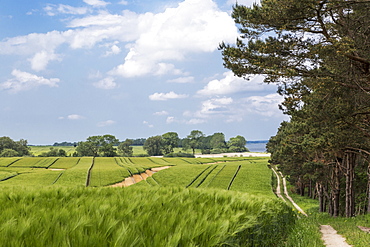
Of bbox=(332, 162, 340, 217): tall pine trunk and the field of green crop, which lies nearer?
the field of green crop

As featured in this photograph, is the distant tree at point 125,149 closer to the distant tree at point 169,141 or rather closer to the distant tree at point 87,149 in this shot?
the distant tree at point 169,141

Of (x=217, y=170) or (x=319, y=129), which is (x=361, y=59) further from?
(x=217, y=170)

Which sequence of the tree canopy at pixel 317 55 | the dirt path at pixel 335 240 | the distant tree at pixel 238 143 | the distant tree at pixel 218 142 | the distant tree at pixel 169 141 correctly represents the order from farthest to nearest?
the distant tree at pixel 218 142 < the distant tree at pixel 238 143 < the distant tree at pixel 169 141 < the tree canopy at pixel 317 55 < the dirt path at pixel 335 240

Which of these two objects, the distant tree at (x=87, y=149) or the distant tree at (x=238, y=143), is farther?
the distant tree at (x=238, y=143)

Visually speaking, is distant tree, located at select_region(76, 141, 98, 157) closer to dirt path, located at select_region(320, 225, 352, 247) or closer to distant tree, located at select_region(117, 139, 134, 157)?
distant tree, located at select_region(117, 139, 134, 157)

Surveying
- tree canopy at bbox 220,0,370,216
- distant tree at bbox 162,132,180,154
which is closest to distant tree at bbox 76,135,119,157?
distant tree at bbox 162,132,180,154

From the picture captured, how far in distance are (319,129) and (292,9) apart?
34.9 ft

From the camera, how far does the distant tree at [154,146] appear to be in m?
158

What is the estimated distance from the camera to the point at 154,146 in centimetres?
15862

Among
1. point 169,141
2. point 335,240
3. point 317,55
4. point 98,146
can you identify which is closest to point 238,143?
point 169,141

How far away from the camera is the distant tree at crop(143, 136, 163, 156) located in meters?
158

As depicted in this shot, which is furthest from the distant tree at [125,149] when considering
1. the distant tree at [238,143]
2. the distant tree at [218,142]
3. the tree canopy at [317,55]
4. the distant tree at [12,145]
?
the tree canopy at [317,55]

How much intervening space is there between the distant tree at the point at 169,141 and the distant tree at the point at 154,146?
8.50ft

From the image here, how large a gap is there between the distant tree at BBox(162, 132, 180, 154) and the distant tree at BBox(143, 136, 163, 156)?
259cm
